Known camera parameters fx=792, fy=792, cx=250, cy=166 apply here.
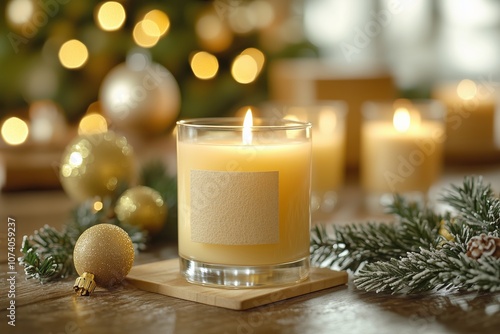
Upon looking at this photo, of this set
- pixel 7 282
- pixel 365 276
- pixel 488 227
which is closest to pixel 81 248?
pixel 7 282

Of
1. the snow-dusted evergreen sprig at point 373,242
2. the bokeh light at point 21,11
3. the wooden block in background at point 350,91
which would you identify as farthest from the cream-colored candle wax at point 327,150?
the bokeh light at point 21,11

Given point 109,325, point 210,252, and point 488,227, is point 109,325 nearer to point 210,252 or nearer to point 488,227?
point 210,252

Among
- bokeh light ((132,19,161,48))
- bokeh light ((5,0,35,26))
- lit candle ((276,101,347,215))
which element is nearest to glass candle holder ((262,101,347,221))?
lit candle ((276,101,347,215))

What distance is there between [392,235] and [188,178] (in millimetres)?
271

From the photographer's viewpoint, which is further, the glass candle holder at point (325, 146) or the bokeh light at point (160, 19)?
the bokeh light at point (160, 19)

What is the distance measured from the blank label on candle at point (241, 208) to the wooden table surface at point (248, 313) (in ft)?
0.26

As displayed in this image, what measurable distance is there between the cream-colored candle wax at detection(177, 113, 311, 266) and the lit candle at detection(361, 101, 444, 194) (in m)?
0.77

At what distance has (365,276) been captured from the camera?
35.0 inches

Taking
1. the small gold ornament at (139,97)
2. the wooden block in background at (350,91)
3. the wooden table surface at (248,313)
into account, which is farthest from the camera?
the small gold ornament at (139,97)

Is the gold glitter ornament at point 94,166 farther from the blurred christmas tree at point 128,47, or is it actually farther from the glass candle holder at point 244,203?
the blurred christmas tree at point 128,47

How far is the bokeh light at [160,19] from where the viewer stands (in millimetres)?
2559

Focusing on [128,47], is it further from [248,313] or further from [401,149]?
[248,313]

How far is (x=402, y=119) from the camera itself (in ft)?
5.53

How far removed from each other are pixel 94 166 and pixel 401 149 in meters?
0.70
